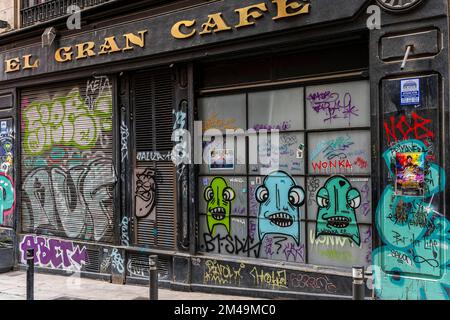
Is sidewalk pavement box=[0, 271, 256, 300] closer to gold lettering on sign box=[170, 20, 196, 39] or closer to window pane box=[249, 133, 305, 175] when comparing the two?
window pane box=[249, 133, 305, 175]

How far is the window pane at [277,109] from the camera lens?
25.4ft

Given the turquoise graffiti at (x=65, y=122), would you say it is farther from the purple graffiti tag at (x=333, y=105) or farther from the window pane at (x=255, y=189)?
the purple graffiti tag at (x=333, y=105)

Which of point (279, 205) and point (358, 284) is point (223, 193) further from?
point (358, 284)

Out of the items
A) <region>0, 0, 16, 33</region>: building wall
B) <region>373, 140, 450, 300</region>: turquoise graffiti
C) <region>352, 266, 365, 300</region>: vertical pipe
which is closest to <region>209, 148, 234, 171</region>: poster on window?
<region>373, 140, 450, 300</region>: turquoise graffiti

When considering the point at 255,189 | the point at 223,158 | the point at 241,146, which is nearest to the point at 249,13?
the point at 241,146

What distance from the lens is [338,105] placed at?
7336 mm

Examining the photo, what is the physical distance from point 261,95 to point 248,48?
2.56 ft

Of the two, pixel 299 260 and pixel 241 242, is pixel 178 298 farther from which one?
pixel 299 260

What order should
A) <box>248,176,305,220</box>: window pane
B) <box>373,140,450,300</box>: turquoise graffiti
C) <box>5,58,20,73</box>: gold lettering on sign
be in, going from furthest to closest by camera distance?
<box>5,58,20,73</box>: gold lettering on sign, <box>248,176,305,220</box>: window pane, <box>373,140,450,300</box>: turquoise graffiti

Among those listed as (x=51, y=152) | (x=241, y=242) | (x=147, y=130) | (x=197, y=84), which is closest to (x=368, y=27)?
(x=197, y=84)

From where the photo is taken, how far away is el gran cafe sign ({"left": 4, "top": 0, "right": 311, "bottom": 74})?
743 cm

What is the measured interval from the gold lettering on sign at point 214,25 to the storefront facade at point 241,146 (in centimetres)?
5

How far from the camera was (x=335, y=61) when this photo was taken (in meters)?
7.39

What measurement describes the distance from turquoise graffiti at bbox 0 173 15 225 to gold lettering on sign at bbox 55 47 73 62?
336 cm
